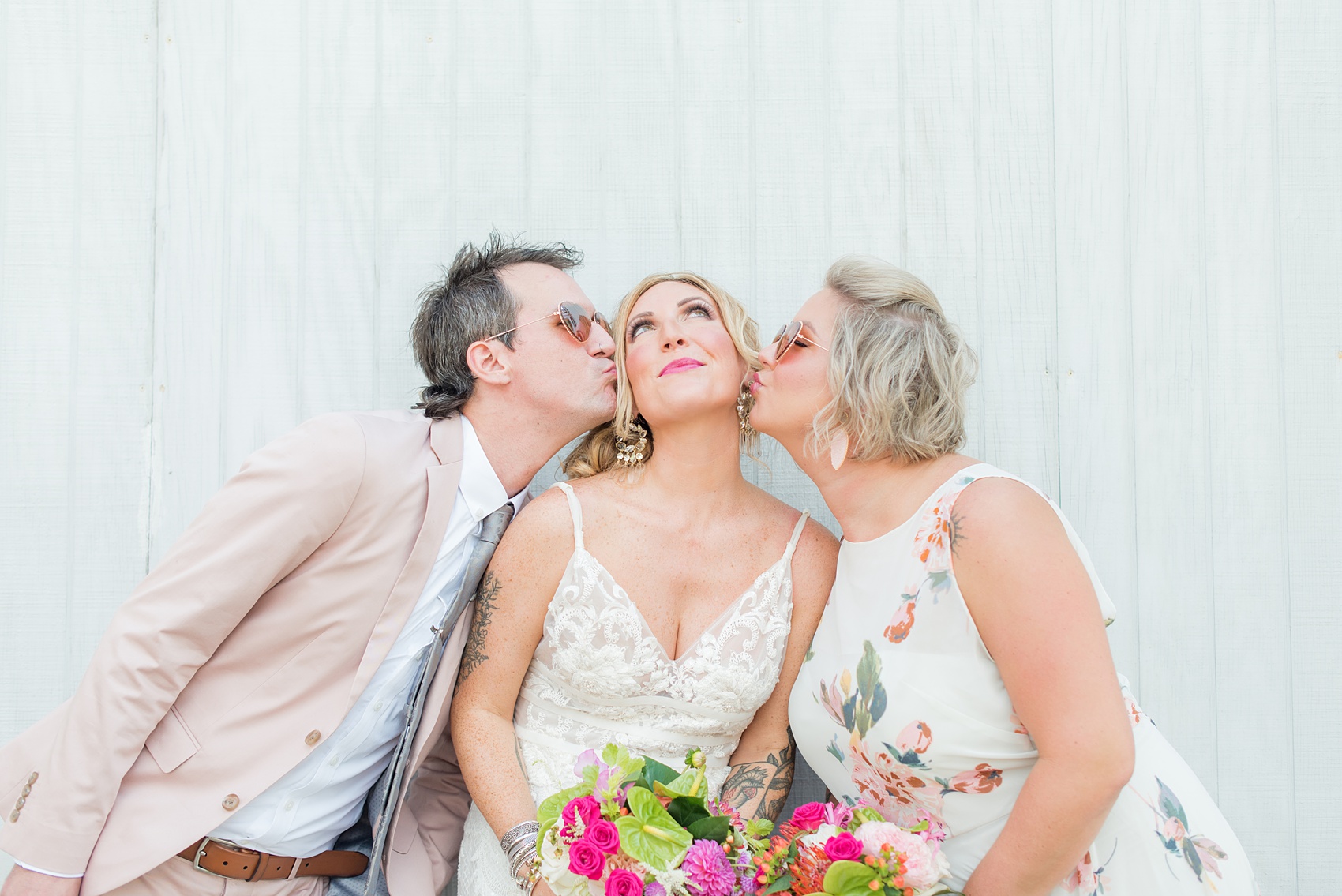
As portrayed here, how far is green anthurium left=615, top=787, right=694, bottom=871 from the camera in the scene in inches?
60.9

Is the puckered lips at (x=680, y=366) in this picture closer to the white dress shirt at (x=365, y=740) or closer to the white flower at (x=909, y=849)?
the white dress shirt at (x=365, y=740)

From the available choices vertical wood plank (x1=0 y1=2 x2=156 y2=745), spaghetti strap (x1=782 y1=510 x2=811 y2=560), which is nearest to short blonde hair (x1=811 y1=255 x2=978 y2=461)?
spaghetti strap (x1=782 y1=510 x2=811 y2=560)

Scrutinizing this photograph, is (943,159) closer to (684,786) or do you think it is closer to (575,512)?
(575,512)

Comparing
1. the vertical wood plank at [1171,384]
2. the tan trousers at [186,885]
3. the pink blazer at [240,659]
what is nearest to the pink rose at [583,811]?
the pink blazer at [240,659]

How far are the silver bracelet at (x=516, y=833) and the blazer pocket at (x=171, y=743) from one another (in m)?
0.74

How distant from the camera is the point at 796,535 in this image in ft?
7.54

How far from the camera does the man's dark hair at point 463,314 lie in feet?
7.92

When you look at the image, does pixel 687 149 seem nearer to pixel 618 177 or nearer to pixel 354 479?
pixel 618 177

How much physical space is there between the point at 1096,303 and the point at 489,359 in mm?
1896

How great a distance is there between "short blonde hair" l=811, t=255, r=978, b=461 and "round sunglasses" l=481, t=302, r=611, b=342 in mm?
709

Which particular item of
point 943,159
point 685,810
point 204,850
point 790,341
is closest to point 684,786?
point 685,810

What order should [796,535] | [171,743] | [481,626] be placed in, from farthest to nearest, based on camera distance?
[796,535]
[481,626]
[171,743]

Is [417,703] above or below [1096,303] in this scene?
below

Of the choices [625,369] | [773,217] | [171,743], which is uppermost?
[773,217]
